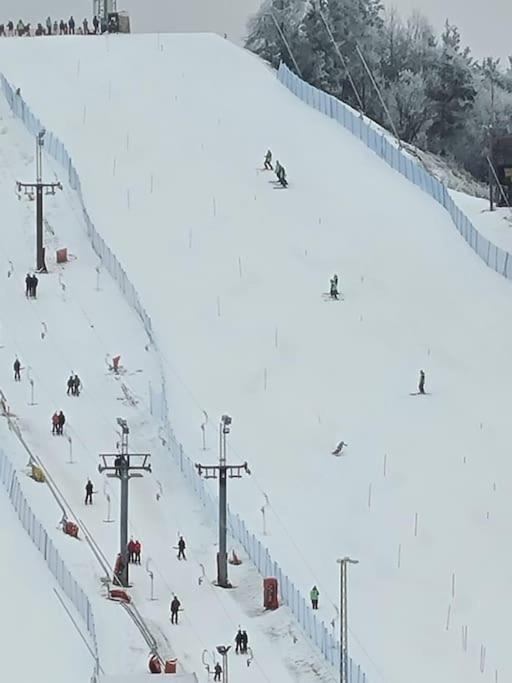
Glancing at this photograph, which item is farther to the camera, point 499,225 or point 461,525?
point 499,225

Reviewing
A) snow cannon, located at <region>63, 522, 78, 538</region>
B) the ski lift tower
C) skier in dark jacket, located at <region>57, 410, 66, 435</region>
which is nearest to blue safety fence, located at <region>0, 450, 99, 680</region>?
snow cannon, located at <region>63, 522, 78, 538</region>

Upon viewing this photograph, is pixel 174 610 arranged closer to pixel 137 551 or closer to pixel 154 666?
pixel 137 551

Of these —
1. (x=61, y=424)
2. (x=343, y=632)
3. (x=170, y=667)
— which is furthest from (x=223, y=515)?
(x=61, y=424)

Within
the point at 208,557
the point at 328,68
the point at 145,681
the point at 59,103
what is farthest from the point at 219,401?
the point at 328,68

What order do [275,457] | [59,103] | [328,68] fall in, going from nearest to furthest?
[275,457] → [59,103] → [328,68]

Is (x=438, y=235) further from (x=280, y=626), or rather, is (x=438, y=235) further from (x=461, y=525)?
(x=280, y=626)

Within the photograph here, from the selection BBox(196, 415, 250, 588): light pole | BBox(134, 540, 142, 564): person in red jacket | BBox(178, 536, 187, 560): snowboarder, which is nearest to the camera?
BBox(196, 415, 250, 588): light pole

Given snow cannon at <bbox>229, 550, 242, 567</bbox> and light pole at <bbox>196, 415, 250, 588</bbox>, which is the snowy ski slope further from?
light pole at <bbox>196, 415, 250, 588</bbox>
